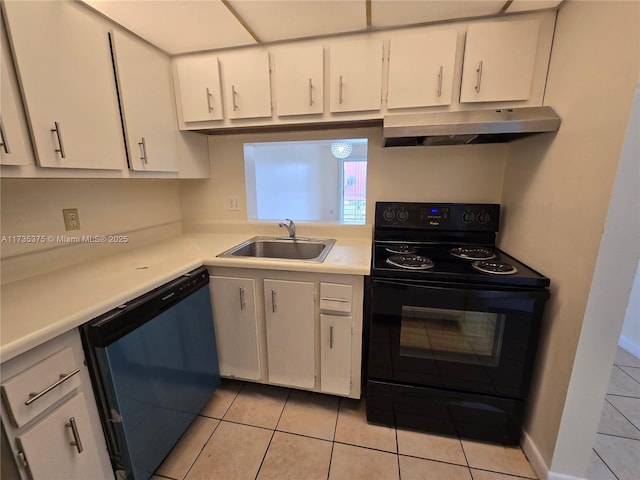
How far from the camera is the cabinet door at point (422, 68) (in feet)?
4.45

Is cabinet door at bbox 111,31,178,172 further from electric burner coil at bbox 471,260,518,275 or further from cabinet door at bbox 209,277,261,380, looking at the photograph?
electric burner coil at bbox 471,260,518,275

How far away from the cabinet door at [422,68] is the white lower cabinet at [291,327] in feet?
3.28

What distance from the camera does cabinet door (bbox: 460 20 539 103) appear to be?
1.29 m

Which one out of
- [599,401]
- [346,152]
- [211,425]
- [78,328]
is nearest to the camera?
[78,328]

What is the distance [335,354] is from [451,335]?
61 centimetres

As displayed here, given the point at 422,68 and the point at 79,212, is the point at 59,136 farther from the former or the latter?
the point at 422,68

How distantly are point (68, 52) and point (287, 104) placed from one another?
0.97 meters

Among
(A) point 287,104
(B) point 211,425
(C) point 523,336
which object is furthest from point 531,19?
(B) point 211,425

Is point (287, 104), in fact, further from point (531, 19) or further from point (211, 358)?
point (211, 358)

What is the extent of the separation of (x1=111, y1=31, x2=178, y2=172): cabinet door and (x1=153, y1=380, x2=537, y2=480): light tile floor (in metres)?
1.50

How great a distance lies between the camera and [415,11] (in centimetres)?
127

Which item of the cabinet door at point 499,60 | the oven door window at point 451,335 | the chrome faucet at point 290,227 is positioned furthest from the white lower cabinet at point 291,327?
A: the cabinet door at point 499,60

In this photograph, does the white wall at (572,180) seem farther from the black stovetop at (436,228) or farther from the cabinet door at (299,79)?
the cabinet door at (299,79)

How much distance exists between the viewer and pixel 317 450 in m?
1.38
